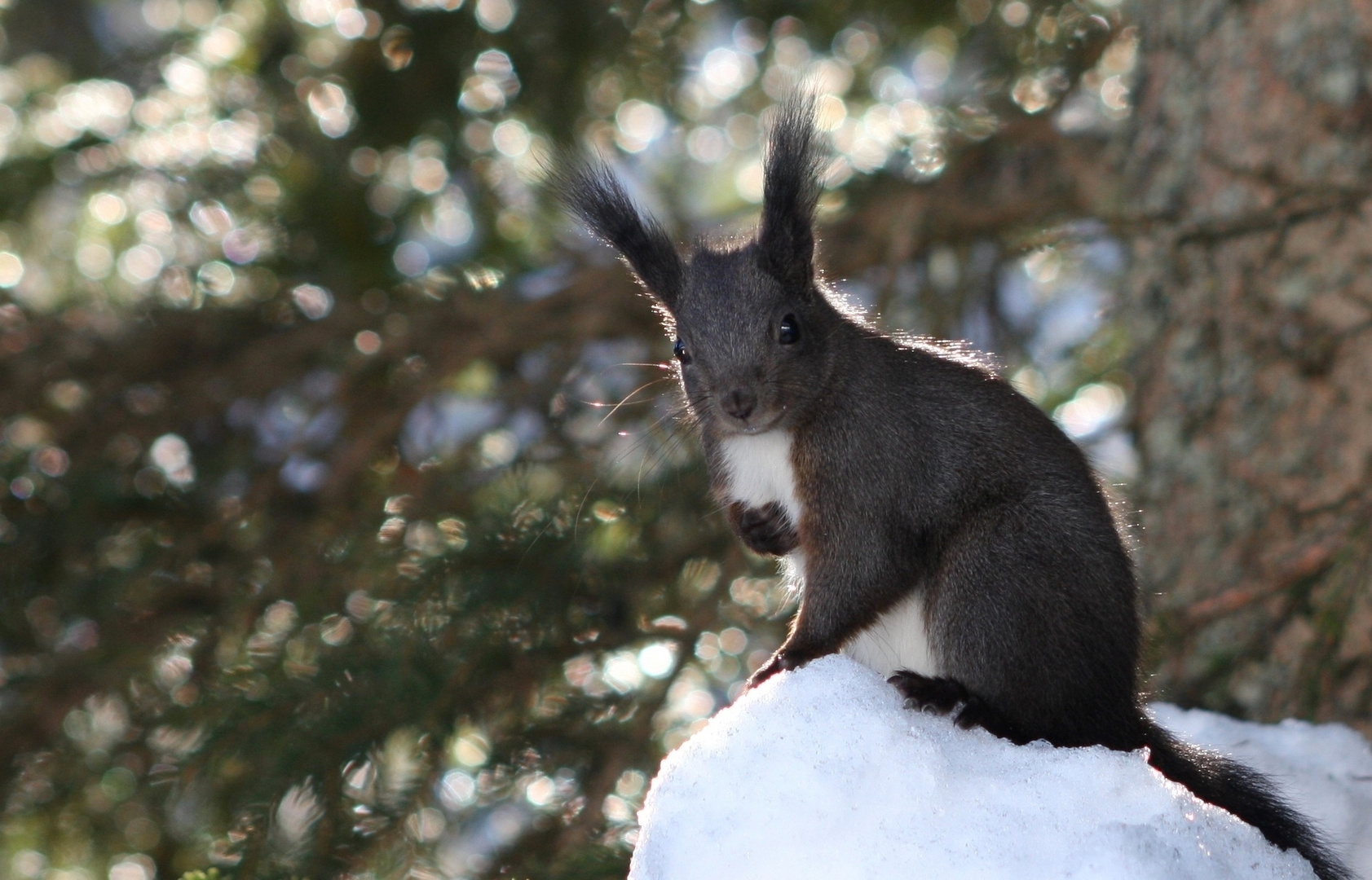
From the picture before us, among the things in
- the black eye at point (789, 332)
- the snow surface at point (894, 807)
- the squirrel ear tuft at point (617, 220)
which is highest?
the squirrel ear tuft at point (617, 220)

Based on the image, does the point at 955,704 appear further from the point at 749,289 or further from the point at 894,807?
the point at 749,289

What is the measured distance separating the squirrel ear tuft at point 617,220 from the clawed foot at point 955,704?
0.64 meters

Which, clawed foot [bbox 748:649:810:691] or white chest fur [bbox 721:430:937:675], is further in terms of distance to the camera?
white chest fur [bbox 721:430:937:675]

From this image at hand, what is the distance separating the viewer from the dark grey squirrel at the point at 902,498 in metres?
1.37

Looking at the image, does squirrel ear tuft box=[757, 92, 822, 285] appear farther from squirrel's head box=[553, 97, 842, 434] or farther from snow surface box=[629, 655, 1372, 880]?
snow surface box=[629, 655, 1372, 880]

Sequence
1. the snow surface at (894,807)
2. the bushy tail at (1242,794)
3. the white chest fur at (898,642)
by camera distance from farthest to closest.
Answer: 1. the white chest fur at (898,642)
2. the bushy tail at (1242,794)
3. the snow surface at (894,807)

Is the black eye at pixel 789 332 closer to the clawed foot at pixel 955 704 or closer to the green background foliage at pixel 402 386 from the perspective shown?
the green background foliage at pixel 402 386

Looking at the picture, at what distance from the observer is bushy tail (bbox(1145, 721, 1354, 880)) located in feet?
4.12

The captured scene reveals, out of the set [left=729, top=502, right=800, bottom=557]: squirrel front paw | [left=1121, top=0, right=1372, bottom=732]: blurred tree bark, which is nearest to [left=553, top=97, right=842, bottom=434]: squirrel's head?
[left=729, top=502, right=800, bottom=557]: squirrel front paw

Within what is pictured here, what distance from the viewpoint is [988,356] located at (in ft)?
6.07

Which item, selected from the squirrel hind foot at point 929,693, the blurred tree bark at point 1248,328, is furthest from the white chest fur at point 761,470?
the blurred tree bark at point 1248,328

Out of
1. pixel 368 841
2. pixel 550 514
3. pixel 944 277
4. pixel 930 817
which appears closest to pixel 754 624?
pixel 550 514

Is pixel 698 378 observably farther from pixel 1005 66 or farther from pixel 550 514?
pixel 1005 66

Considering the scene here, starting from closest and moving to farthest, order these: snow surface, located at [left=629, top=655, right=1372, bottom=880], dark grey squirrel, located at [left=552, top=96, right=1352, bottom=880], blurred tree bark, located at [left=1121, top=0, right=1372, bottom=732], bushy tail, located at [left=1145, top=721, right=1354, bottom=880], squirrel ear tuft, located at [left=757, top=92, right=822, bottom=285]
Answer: snow surface, located at [left=629, top=655, right=1372, bottom=880], bushy tail, located at [left=1145, top=721, right=1354, bottom=880], dark grey squirrel, located at [left=552, top=96, right=1352, bottom=880], squirrel ear tuft, located at [left=757, top=92, right=822, bottom=285], blurred tree bark, located at [left=1121, top=0, right=1372, bottom=732]
